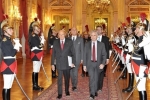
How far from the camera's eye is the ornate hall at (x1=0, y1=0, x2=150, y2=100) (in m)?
8.55

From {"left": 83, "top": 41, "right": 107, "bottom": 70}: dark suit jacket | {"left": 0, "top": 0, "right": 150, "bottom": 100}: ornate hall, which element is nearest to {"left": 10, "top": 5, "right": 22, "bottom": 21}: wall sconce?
{"left": 0, "top": 0, "right": 150, "bottom": 100}: ornate hall

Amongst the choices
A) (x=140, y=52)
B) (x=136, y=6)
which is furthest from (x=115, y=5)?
(x=140, y=52)

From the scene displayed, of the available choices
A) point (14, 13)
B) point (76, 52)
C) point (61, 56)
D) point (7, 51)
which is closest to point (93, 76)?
point (61, 56)

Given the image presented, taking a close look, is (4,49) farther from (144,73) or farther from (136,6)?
(136,6)

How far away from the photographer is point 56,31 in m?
13.4

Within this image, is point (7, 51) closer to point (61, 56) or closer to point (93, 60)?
point (61, 56)

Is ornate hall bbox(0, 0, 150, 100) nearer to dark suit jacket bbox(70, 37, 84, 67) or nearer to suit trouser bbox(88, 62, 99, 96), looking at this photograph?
suit trouser bbox(88, 62, 99, 96)

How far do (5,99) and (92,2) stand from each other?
71.2 ft

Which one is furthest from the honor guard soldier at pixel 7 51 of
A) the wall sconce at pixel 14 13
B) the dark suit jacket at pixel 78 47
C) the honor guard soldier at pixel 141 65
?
the wall sconce at pixel 14 13

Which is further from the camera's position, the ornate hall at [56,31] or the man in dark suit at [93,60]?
the ornate hall at [56,31]

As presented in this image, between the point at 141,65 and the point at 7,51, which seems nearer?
the point at 141,65

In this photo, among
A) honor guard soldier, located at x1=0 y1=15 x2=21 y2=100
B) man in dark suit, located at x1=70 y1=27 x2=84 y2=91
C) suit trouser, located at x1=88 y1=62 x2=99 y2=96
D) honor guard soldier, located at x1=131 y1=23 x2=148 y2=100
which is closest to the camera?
honor guard soldier, located at x1=131 y1=23 x2=148 y2=100

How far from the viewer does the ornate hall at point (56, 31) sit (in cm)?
855

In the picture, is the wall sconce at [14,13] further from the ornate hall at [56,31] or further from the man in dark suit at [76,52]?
the man in dark suit at [76,52]
